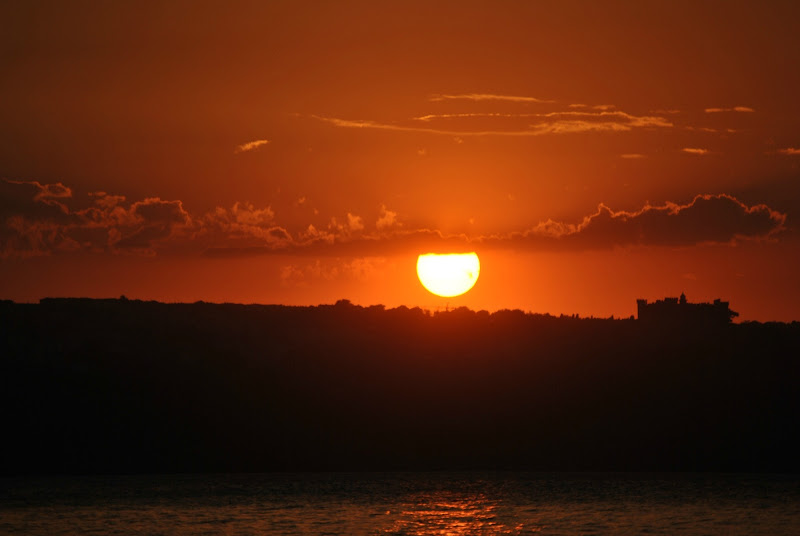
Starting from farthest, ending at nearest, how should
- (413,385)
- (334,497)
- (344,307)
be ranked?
(344,307) → (413,385) → (334,497)

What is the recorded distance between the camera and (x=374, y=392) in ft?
526

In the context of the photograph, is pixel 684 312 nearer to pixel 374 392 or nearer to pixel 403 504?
pixel 374 392

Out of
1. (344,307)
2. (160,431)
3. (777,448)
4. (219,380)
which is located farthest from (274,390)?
(777,448)

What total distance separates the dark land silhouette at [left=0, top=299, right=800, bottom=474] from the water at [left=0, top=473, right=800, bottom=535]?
7562mm

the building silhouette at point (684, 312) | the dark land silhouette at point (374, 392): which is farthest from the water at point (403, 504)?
the building silhouette at point (684, 312)

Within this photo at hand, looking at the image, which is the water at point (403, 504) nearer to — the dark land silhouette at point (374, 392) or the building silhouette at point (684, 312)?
the dark land silhouette at point (374, 392)

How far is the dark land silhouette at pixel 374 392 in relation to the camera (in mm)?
144625

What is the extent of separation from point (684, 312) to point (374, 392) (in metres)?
50.7

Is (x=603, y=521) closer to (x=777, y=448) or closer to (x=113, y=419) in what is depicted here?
(x=777, y=448)

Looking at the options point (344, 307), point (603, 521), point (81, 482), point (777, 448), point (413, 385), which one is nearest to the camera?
point (603, 521)

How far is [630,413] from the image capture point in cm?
15475

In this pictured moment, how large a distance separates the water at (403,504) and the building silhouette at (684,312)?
42.1 m

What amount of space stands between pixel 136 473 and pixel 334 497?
104 feet

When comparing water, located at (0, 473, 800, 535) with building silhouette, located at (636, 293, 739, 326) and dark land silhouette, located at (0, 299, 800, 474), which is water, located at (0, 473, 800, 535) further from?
building silhouette, located at (636, 293, 739, 326)
